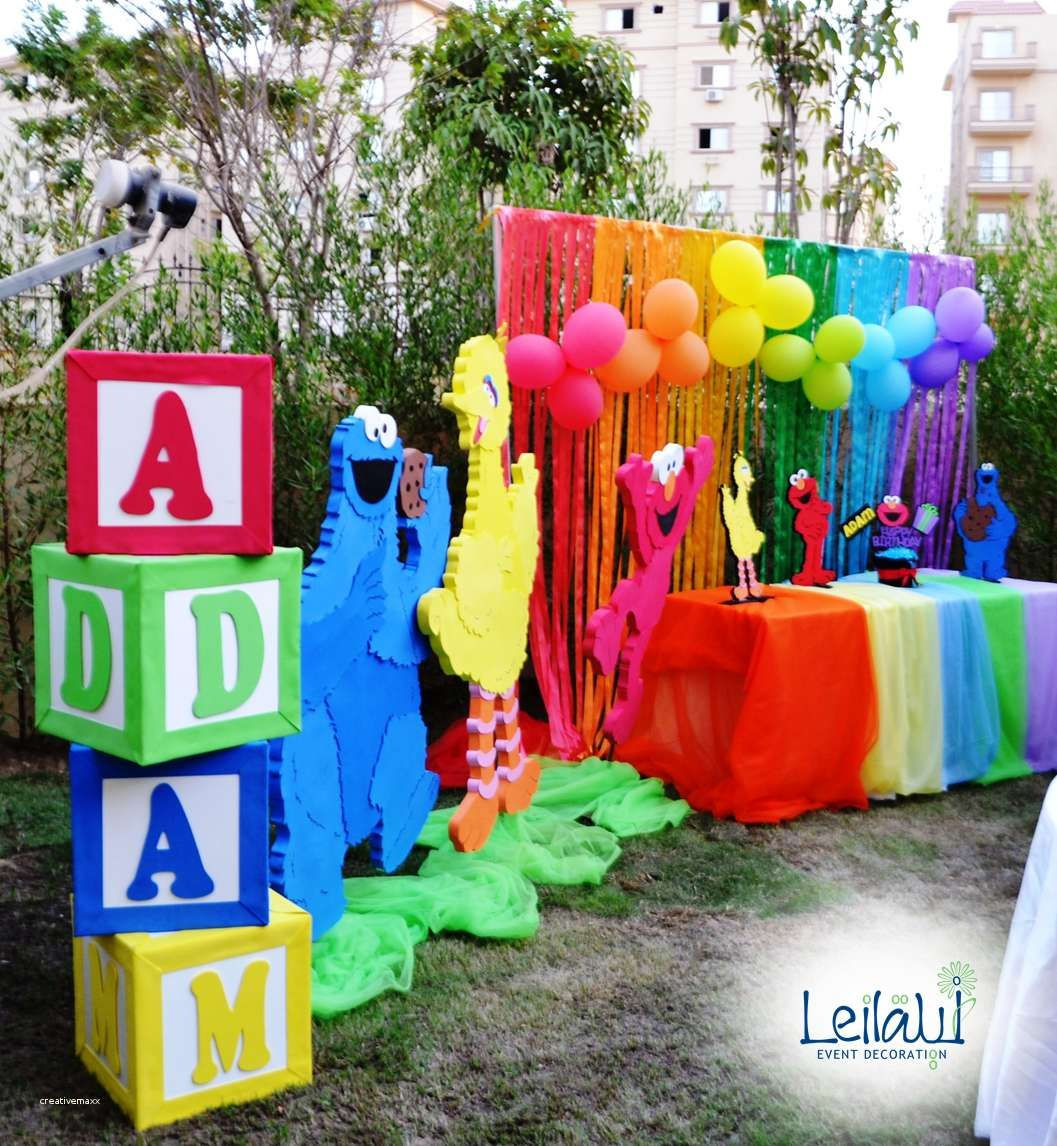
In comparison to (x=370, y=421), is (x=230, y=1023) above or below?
below

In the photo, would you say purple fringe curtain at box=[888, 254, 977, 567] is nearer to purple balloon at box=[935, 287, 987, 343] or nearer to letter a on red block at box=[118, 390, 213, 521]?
purple balloon at box=[935, 287, 987, 343]

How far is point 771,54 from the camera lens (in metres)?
6.46

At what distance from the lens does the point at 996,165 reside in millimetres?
25594

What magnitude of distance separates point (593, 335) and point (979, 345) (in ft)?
6.70

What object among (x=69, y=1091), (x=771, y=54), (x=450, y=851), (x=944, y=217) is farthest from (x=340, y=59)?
(x=69, y=1091)

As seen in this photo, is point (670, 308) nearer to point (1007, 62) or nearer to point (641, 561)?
point (641, 561)

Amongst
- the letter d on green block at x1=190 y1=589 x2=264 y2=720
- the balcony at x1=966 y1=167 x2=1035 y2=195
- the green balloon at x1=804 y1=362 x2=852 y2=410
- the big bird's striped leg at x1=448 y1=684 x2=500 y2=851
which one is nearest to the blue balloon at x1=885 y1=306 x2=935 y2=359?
the green balloon at x1=804 y1=362 x2=852 y2=410

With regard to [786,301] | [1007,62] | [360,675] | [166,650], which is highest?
[1007,62]

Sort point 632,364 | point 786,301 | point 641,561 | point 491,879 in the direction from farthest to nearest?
point 786,301, point 632,364, point 641,561, point 491,879

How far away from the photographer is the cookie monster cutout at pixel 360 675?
2816mm

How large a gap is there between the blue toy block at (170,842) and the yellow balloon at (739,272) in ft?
9.33

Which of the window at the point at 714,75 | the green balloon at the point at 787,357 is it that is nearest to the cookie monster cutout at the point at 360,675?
the green balloon at the point at 787,357

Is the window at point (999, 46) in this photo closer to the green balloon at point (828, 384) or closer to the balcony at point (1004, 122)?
the balcony at point (1004, 122)

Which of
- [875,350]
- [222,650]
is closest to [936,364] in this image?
[875,350]
